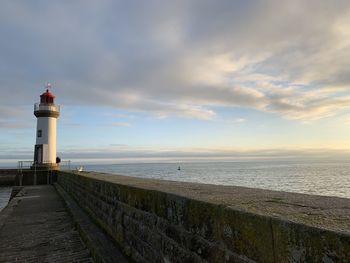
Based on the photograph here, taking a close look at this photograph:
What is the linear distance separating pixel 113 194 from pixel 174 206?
2.76 meters

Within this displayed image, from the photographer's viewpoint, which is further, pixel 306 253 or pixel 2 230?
pixel 2 230

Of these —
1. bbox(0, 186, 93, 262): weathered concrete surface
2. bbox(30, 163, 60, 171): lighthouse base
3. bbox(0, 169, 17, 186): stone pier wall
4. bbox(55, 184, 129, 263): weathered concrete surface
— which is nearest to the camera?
bbox(55, 184, 129, 263): weathered concrete surface

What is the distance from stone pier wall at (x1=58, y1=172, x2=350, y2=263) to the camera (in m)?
1.58

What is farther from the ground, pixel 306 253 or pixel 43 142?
pixel 43 142

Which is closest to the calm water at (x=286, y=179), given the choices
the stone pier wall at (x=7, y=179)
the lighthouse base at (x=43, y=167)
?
the lighthouse base at (x=43, y=167)

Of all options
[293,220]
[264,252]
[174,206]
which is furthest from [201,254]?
[293,220]

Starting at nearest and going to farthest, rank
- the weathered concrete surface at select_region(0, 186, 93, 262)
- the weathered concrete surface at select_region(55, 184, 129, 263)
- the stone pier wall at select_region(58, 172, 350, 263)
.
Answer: the stone pier wall at select_region(58, 172, 350, 263) < the weathered concrete surface at select_region(55, 184, 129, 263) < the weathered concrete surface at select_region(0, 186, 93, 262)

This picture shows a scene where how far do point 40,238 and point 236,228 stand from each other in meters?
6.30

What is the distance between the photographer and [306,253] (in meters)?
1.57

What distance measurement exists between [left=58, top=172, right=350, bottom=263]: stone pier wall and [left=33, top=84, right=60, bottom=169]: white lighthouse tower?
27893mm

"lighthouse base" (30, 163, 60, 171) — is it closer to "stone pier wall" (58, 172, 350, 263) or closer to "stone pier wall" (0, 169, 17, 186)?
"stone pier wall" (0, 169, 17, 186)

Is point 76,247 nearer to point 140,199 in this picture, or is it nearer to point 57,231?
point 57,231

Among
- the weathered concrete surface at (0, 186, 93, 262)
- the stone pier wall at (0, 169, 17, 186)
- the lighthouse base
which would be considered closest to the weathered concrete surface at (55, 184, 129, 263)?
the weathered concrete surface at (0, 186, 93, 262)

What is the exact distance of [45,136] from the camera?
29.9m
